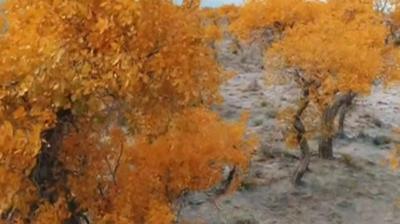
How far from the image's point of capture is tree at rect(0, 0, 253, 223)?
40.5 ft

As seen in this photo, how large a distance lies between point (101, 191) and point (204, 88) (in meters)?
3.11

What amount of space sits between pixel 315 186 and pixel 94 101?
18.9m

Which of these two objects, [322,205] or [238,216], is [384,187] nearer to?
[322,205]

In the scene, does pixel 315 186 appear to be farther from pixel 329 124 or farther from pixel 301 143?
pixel 329 124

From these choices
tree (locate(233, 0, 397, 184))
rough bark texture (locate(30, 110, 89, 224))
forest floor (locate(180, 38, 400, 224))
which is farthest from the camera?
tree (locate(233, 0, 397, 184))

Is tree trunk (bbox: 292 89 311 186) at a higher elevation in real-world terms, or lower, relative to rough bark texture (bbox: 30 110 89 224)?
lower

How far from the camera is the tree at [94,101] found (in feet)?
40.5

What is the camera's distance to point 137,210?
1555 cm

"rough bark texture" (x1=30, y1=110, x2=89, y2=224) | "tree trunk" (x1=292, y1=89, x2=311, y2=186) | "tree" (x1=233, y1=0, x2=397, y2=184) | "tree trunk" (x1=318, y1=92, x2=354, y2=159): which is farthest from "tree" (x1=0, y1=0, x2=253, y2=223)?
"tree trunk" (x1=318, y1=92, x2=354, y2=159)

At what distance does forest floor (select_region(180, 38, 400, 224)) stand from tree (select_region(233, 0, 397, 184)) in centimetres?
121

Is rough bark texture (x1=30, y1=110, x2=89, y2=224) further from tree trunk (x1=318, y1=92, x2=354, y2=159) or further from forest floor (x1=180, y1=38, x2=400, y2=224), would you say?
tree trunk (x1=318, y1=92, x2=354, y2=159)

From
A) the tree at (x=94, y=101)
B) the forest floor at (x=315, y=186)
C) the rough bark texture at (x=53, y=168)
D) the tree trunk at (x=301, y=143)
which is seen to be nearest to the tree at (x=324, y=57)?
the tree trunk at (x=301, y=143)

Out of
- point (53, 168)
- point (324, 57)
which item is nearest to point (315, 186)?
point (324, 57)

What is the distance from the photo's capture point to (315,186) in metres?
30.5
